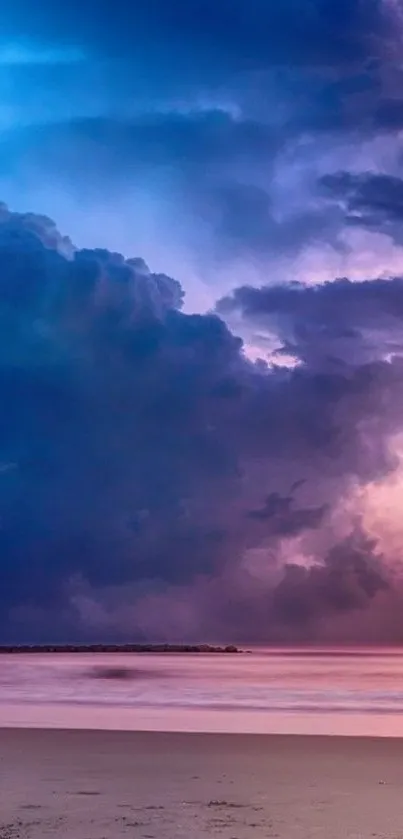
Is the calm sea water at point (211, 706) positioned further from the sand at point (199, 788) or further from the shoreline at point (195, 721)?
the sand at point (199, 788)


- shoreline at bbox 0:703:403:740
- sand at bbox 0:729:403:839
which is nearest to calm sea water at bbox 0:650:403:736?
shoreline at bbox 0:703:403:740

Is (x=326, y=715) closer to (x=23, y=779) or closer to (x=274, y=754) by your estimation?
(x=274, y=754)

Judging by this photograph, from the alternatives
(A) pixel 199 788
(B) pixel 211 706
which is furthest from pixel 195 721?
(A) pixel 199 788

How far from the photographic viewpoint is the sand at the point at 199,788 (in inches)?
429

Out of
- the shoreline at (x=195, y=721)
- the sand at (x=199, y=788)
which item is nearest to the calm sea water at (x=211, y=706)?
the shoreline at (x=195, y=721)

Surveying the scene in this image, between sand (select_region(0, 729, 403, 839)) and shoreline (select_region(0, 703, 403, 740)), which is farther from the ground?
shoreline (select_region(0, 703, 403, 740))

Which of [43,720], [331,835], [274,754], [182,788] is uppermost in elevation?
[43,720]

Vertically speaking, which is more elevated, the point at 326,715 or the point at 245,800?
the point at 326,715

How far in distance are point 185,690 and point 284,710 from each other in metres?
15.5

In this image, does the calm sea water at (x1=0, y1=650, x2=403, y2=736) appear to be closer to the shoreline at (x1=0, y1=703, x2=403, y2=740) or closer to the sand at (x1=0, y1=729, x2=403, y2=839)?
the shoreline at (x1=0, y1=703, x2=403, y2=740)

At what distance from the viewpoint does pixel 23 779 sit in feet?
48.5

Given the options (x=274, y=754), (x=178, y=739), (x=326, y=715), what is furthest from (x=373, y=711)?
(x=274, y=754)

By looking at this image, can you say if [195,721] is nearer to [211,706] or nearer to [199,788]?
[211,706]

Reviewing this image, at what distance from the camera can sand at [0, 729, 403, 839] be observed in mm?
10891
